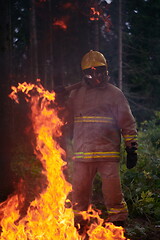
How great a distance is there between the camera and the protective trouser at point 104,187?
432cm

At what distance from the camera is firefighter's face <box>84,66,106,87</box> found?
4.57m

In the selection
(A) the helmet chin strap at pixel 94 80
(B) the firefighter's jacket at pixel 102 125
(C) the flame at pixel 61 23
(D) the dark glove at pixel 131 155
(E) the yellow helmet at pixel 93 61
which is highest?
(C) the flame at pixel 61 23

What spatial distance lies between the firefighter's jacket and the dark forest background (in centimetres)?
174

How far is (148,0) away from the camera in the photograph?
13.5 m

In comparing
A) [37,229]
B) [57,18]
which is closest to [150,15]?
[57,18]

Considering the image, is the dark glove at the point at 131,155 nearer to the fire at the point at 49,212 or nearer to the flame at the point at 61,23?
the fire at the point at 49,212

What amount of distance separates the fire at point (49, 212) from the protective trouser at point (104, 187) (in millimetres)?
148

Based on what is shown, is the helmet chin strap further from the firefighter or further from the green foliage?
the green foliage

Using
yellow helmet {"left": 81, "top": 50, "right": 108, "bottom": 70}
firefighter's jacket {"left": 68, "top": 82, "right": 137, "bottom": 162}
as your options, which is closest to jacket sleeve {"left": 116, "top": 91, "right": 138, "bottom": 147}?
firefighter's jacket {"left": 68, "top": 82, "right": 137, "bottom": 162}

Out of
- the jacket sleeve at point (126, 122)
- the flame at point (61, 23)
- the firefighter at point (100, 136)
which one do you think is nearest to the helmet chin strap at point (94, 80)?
the firefighter at point (100, 136)

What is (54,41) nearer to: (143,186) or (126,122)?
(143,186)

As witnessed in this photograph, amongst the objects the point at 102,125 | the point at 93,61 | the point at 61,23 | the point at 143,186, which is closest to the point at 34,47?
the point at 61,23

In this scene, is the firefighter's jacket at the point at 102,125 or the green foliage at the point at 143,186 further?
the green foliage at the point at 143,186

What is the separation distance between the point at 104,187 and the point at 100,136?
74cm
